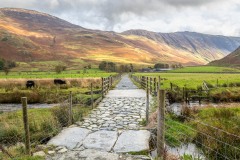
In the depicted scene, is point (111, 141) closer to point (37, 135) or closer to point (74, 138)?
point (74, 138)

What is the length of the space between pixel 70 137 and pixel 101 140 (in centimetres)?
106

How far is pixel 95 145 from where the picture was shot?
7.75 metres

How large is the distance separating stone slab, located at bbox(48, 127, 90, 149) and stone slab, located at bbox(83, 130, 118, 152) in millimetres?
251

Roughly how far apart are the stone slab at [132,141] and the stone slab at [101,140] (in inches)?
7.9

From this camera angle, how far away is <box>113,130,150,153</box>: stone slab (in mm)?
7379

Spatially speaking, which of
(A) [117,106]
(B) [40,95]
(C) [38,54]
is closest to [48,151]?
(A) [117,106]

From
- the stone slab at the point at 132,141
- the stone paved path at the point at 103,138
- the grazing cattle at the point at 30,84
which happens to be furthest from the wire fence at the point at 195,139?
the grazing cattle at the point at 30,84

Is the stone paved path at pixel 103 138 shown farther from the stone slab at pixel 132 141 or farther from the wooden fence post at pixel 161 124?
the wooden fence post at pixel 161 124

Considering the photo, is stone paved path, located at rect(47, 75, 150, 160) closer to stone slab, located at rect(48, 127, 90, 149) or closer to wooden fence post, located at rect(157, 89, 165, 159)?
stone slab, located at rect(48, 127, 90, 149)

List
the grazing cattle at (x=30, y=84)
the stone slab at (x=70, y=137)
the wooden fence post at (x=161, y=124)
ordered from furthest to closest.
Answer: the grazing cattle at (x=30, y=84), the stone slab at (x=70, y=137), the wooden fence post at (x=161, y=124)

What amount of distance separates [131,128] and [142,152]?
2652 millimetres

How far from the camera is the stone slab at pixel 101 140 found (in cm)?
759

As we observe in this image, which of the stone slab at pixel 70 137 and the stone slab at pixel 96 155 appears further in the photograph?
the stone slab at pixel 70 137

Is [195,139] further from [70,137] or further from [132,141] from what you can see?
[70,137]
